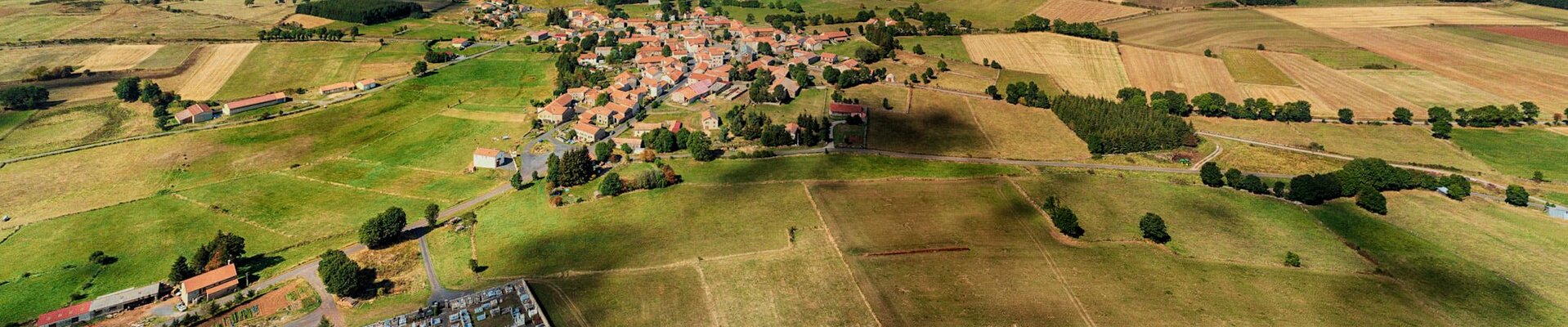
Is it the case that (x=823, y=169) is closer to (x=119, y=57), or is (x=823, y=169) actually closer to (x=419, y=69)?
(x=419, y=69)

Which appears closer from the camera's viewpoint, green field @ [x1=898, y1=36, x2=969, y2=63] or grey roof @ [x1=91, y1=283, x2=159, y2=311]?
grey roof @ [x1=91, y1=283, x2=159, y2=311]

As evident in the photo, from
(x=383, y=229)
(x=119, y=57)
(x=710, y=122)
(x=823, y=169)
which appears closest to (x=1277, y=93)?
(x=823, y=169)

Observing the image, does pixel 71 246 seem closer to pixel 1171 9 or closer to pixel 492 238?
pixel 492 238

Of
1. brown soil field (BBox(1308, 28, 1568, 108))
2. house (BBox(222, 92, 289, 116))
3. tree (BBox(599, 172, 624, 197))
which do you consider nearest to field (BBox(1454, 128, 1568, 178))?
brown soil field (BBox(1308, 28, 1568, 108))

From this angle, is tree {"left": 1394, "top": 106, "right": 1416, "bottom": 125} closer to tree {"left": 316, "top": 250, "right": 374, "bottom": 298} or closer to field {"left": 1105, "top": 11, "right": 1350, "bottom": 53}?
field {"left": 1105, "top": 11, "right": 1350, "bottom": 53}

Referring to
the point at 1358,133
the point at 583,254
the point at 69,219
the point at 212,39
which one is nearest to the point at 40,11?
the point at 212,39

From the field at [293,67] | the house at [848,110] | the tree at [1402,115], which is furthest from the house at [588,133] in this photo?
the tree at [1402,115]

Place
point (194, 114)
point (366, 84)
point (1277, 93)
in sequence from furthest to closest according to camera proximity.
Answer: point (366, 84)
point (1277, 93)
point (194, 114)
